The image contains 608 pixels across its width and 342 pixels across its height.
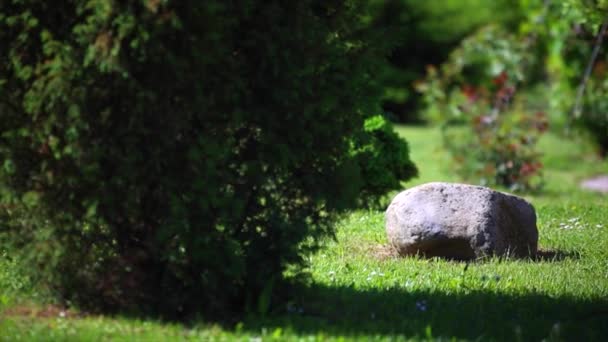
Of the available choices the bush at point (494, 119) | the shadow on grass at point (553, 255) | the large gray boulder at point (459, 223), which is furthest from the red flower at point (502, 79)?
the large gray boulder at point (459, 223)

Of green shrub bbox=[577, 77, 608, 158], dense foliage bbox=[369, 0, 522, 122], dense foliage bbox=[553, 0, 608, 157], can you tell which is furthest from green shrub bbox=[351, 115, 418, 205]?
dense foliage bbox=[369, 0, 522, 122]

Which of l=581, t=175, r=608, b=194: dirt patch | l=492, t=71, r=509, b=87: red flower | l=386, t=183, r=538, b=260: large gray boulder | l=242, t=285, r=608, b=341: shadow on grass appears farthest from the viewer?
l=581, t=175, r=608, b=194: dirt patch

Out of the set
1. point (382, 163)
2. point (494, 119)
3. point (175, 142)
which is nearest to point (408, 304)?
point (175, 142)

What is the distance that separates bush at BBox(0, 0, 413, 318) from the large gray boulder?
1668 millimetres

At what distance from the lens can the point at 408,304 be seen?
6055 mm

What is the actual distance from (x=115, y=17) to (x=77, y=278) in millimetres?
1755

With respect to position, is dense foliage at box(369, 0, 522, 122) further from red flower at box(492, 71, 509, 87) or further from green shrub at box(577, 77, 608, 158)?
red flower at box(492, 71, 509, 87)

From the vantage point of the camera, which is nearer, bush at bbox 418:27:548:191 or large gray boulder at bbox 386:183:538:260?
large gray boulder at bbox 386:183:538:260

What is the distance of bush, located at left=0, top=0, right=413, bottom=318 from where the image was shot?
5223mm

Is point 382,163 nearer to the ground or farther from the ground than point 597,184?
nearer to the ground

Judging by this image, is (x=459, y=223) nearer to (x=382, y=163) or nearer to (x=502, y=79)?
(x=382, y=163)

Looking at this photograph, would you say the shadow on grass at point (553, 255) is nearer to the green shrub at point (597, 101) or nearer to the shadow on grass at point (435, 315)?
the shadow on grass at point (435, 315)

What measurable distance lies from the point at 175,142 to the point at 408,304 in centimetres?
202

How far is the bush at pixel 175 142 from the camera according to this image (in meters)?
5.22
